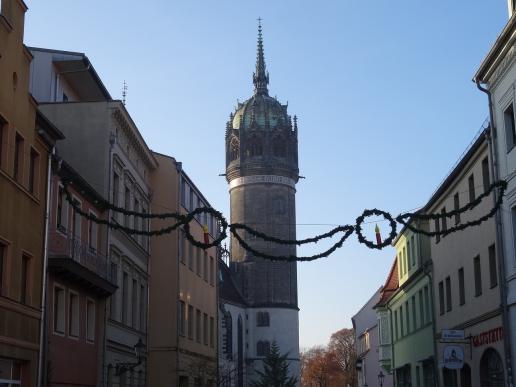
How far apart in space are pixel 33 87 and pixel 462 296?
17868 millimetres

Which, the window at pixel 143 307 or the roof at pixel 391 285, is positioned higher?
the roof at pixel 391 285

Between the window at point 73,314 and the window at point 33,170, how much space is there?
4381 millimetres

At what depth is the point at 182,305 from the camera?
4456cm

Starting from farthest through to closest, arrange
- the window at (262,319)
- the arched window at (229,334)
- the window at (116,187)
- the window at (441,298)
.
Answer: the window at (262,319) < the arched window at (229,334) < the window at (441,298) < the window at (116,187)

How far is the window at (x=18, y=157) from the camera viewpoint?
76.0ft

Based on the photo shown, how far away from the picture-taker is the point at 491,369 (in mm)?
30594

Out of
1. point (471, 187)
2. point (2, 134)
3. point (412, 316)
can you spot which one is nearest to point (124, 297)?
point (471, 187)

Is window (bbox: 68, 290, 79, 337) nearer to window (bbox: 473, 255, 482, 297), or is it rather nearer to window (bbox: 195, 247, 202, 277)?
window (bbox: 473, 255, 482, 297)

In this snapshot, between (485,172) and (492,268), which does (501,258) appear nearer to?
(492,268)

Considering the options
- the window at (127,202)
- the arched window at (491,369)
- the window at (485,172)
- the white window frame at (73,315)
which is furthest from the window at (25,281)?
the window at (485,172)

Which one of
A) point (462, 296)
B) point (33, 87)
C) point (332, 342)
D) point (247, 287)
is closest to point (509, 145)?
point (462, 296)

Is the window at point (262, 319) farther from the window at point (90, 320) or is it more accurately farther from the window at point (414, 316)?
the window at point (90, 320)

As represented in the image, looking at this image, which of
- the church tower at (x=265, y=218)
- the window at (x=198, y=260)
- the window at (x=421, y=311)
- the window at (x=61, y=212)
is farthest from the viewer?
the church tower at (x=265, y=218)

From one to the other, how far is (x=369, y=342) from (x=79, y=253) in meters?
60.9
